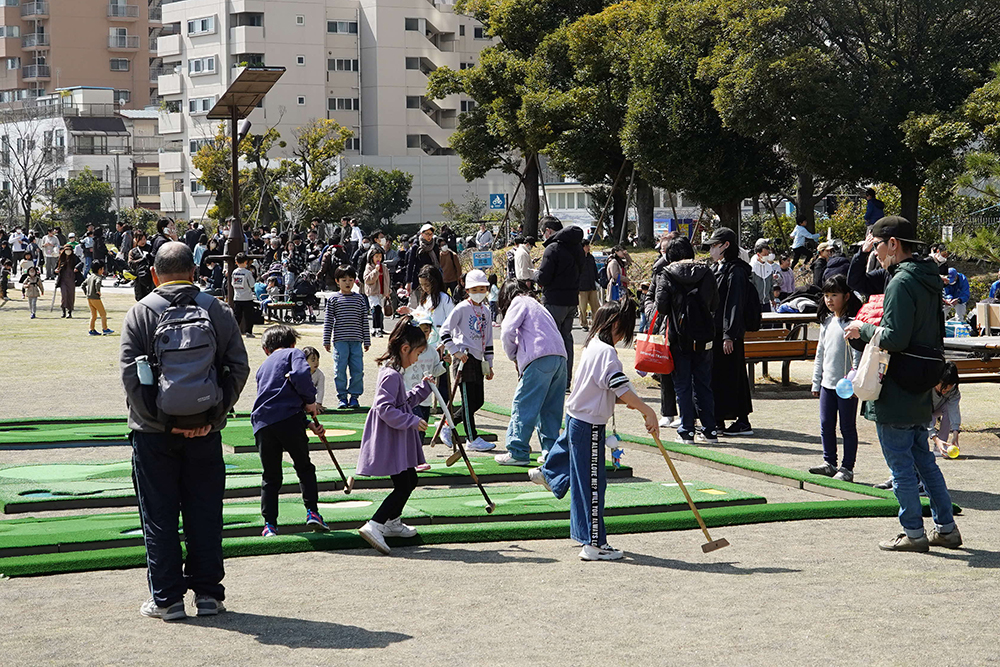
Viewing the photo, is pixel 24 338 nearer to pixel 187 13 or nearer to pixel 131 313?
pixel 131 313

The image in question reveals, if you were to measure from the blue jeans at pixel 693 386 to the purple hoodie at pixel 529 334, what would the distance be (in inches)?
81.5

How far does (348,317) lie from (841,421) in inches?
230

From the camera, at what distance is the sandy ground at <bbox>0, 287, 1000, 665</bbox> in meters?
5.39

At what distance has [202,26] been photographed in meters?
79.0

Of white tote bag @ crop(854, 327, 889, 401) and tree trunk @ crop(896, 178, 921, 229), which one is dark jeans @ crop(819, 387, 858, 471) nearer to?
white tote bag @ crop(854, 327, 889, 401)

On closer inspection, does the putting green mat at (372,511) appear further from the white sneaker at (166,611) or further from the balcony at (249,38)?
the balcony at (249,38)

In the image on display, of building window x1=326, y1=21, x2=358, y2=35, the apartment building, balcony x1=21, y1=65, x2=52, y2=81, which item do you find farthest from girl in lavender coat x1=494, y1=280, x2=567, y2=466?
balcony x1=21, y1=65, x2=52, y2=81

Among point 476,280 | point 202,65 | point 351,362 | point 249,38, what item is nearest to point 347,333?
point 351,362

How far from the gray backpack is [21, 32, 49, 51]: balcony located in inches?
3955

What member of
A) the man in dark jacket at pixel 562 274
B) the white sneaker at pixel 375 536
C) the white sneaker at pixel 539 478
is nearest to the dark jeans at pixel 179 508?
the white sneaker at pixel 375 536

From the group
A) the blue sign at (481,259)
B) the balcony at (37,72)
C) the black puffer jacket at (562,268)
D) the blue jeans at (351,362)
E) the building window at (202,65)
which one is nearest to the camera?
the black puffer jacket at (562,268)

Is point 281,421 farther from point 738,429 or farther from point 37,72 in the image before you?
point 37,72

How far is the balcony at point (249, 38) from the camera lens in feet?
250

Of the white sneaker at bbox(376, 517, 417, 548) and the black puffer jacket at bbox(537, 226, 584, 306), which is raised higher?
the black puffer jacket at bbox(537, 226, 584, 306)
